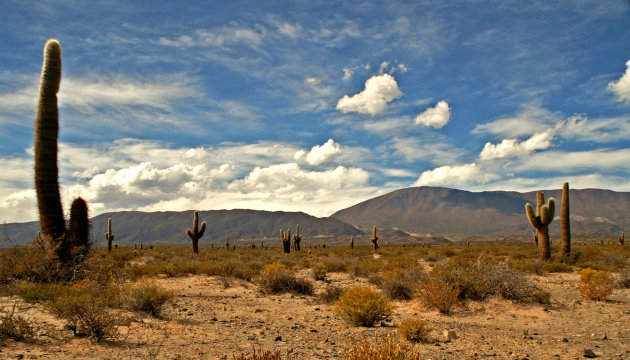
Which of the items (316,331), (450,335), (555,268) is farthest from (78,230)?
(555,268)

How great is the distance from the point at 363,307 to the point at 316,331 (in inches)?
42.8

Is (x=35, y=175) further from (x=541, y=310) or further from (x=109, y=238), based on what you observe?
(x=109, y=238)

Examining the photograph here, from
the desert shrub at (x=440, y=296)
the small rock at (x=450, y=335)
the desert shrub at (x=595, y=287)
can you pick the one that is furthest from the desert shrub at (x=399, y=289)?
the desert shrub at (x=595, y=287)

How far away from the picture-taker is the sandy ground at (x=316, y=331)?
600 centimetres

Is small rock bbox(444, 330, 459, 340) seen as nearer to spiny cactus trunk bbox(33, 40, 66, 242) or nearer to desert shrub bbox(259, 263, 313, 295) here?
desert shrub bbox(259, 263, 313, 295)

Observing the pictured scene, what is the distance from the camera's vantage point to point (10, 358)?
5.20m

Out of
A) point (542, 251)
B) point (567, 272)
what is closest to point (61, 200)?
point (567, 272)

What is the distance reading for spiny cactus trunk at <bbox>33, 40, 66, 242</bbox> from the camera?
10.8 meters

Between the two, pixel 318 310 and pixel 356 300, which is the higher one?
pixel 356 300

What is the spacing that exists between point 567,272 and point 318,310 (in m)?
14.1

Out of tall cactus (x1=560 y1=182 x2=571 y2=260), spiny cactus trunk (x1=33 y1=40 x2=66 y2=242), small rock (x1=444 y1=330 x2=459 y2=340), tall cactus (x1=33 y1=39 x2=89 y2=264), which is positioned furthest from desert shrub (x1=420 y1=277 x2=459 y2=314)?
tall cactus (x1=560 y1=182 x2=571 y2=260)

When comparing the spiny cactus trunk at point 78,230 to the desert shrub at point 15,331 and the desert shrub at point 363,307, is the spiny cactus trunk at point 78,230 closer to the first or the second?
the desert shrub at point 15,331

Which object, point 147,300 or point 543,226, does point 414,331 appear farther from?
point 543,226

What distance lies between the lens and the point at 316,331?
7.58m
